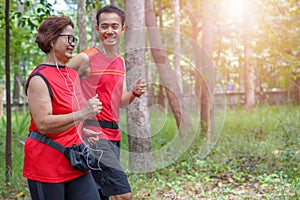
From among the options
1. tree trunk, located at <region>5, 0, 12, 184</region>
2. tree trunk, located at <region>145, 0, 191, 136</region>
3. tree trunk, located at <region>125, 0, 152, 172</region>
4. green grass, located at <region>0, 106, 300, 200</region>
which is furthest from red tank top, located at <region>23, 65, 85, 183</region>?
tree trunk, located at <region>145, 0, 191, 136</region>

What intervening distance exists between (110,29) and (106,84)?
403 millimetres

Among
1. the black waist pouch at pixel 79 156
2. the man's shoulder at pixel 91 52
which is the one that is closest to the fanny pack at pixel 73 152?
the black waist pouch at pixel 79 156

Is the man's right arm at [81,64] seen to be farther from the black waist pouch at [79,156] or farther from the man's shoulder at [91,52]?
the black waist pouch at [79,156]

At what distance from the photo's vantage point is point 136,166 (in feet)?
17.7

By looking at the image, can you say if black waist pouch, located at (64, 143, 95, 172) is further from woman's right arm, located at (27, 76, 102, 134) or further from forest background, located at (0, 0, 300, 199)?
forest background, located at (0, 0, 300, 199)

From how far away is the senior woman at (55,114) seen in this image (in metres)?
2.27

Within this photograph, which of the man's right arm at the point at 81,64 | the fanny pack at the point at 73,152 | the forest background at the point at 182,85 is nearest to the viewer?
the fanny pack at the point at 73,152

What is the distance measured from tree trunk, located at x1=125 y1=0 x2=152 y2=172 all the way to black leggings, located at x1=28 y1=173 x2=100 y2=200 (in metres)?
2.40

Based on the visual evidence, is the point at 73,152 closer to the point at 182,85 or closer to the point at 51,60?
the point at 51,60

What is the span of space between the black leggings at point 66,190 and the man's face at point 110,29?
1.06 metres

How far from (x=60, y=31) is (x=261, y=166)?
4.18 metres

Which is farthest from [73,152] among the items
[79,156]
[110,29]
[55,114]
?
[110,29]

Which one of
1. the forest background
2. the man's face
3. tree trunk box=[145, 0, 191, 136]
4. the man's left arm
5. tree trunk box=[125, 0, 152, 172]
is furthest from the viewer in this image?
tree trunk box=[145, 0, 191, 136]

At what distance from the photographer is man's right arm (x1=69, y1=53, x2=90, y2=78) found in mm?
2963
